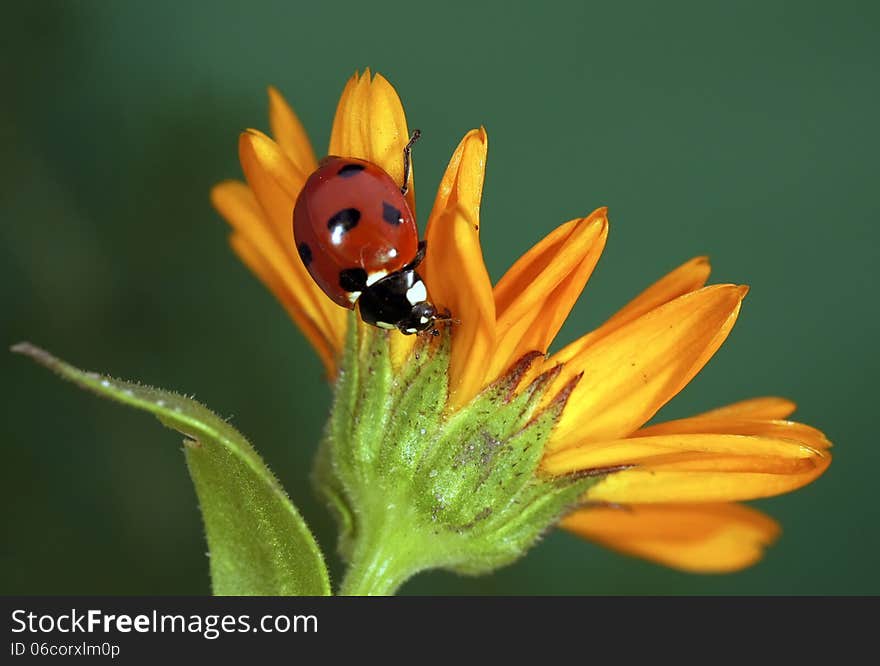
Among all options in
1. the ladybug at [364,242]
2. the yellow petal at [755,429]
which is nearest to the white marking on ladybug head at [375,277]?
the ladybug at [364,242]

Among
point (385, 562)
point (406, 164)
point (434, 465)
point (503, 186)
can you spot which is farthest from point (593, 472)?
point (503, 186)

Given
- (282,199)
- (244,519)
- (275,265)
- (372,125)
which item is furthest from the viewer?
(275,265)

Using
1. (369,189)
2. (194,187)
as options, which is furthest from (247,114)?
(369,189)

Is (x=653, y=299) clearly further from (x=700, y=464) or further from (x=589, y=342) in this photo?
(x=700, y=464)

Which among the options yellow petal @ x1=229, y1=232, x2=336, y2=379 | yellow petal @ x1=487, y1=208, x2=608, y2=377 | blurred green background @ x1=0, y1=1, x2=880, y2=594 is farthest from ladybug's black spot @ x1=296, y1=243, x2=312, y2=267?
blurred green background @ x1=0, y1=1, x2=880, y2=594

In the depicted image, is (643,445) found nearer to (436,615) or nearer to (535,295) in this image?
(535,295)

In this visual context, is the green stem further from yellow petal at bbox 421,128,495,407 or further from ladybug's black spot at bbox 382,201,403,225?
ladybug's black spot at bbox 382,201,403,225

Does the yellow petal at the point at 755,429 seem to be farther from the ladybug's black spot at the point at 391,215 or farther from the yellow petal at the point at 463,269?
the ladybug's black spot at the point at 391,215
